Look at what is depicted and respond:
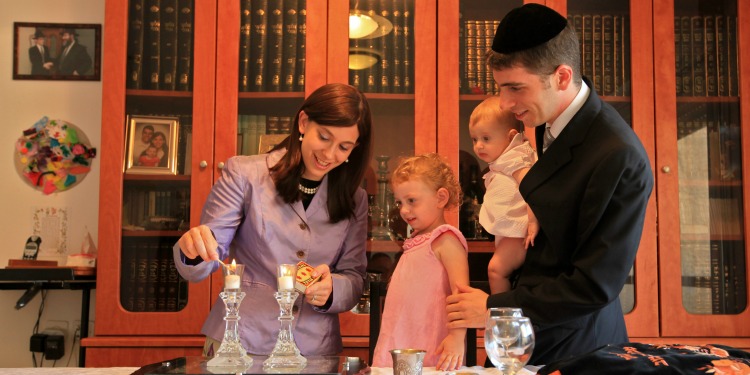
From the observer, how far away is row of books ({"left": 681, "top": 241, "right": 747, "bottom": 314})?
3.28 meters

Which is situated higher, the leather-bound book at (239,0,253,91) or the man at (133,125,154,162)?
the leather-bound book at (239,0,253,91)

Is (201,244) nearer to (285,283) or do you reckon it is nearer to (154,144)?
(285,283)

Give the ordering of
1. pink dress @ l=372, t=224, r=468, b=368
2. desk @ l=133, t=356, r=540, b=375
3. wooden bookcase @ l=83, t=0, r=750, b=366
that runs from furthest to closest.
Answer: wooden bookcase @ l=83, t=0, r=750, b=366 < pink dress @ l=372, t=224, r=468, b=368 < desk @ l=133, t=356, r=540, b=375

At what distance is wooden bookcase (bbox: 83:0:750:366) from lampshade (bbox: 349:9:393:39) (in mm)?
40

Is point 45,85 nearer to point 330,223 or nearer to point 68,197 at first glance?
point 68,197

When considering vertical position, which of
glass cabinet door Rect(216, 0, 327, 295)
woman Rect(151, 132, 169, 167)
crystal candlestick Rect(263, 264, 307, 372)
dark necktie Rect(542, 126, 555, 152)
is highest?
glass cabinet door Rect(216, 0, 327, 295)

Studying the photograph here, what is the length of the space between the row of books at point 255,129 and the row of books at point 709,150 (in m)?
1.66

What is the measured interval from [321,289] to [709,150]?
1971 millimetres

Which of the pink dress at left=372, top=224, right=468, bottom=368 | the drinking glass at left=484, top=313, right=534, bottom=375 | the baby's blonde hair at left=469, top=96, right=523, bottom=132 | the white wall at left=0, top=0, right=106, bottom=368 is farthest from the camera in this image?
the white wall at left=0, top=0, right=106, bottom=368

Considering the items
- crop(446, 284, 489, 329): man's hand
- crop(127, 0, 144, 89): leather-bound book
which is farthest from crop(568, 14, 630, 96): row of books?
crop(127, 0, 144, 89): leather-bound book

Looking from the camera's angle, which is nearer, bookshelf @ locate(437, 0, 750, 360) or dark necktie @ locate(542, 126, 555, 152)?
dark necktie @ locate(542, 126, 555, 152)

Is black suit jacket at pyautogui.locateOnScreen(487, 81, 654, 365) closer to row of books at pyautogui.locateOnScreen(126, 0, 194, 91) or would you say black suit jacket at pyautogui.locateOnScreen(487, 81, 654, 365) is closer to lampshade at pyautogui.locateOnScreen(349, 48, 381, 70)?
lampshade at pyautogui.locateOnScreen(349, 48, 381, 70)

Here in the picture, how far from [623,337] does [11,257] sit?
9.26ft

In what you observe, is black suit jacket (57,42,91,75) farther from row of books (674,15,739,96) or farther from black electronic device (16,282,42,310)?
row of books (674,15,739,96)
